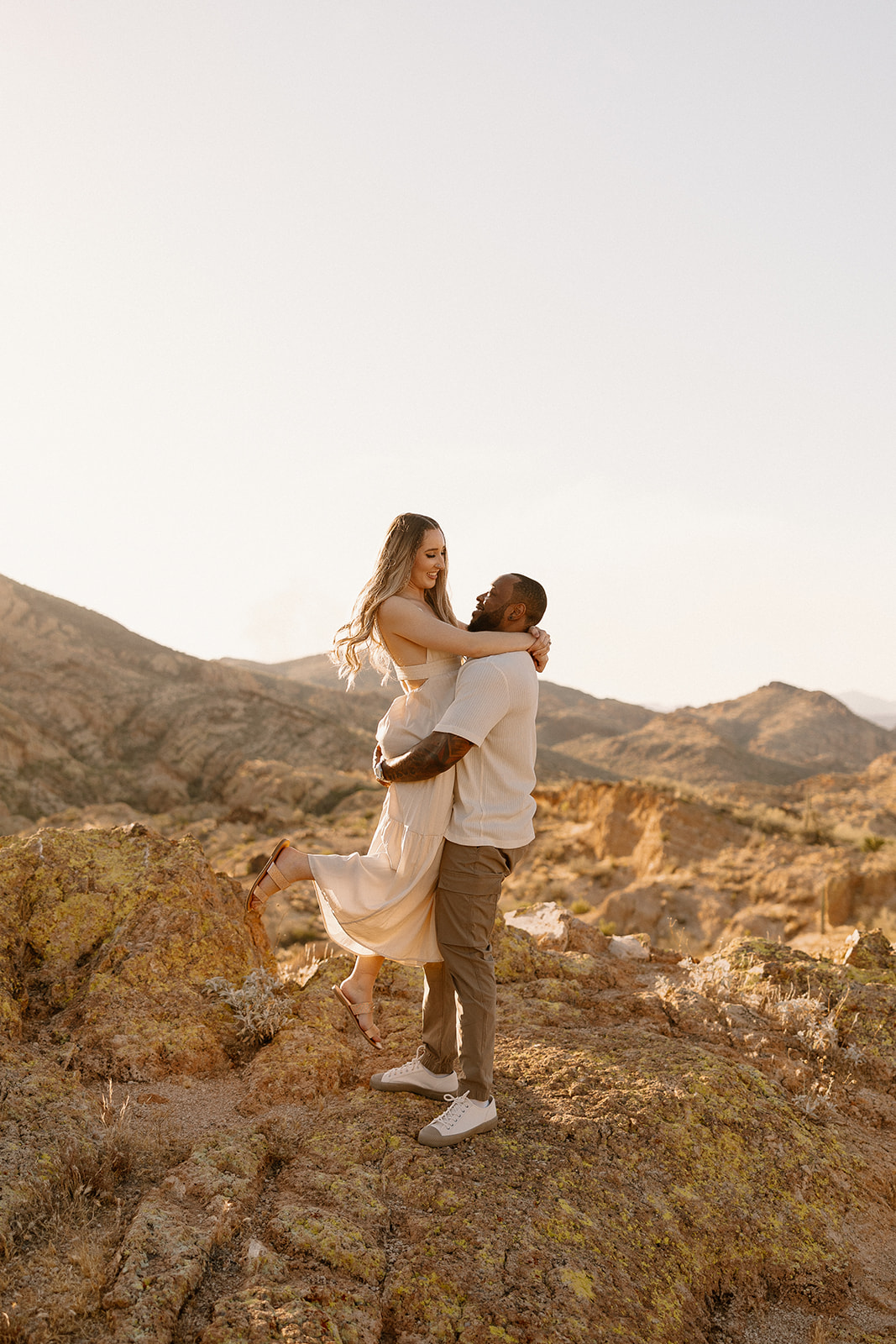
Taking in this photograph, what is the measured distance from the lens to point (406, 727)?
3139mm

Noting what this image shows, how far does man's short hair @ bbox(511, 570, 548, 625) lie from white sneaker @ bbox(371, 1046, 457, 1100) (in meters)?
1.94

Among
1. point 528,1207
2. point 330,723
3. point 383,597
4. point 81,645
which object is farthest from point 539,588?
point 81,645

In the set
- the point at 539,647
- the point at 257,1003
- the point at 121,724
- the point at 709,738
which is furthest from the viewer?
the point at 709,738

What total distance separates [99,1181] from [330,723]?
31.8 m

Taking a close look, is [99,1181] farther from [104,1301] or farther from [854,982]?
[854,982]

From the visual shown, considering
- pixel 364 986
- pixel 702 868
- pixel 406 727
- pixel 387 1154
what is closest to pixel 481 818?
pixel 406 727

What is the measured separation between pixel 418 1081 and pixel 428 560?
7.22 ft

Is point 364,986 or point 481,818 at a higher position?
point 481,818

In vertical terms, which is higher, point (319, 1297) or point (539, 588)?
point (539, 588)

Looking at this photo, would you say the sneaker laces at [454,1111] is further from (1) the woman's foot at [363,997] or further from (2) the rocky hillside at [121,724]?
(2) the rocky hillside at [121,724]

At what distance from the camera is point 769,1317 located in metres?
2.61

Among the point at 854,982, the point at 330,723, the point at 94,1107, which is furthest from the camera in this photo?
the point at 330,723

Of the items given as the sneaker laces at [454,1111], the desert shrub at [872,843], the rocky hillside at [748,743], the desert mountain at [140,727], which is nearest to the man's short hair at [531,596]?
the sneaker laces at [454,1111]

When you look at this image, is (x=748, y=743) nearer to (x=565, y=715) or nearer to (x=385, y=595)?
(x=565, y=715)
